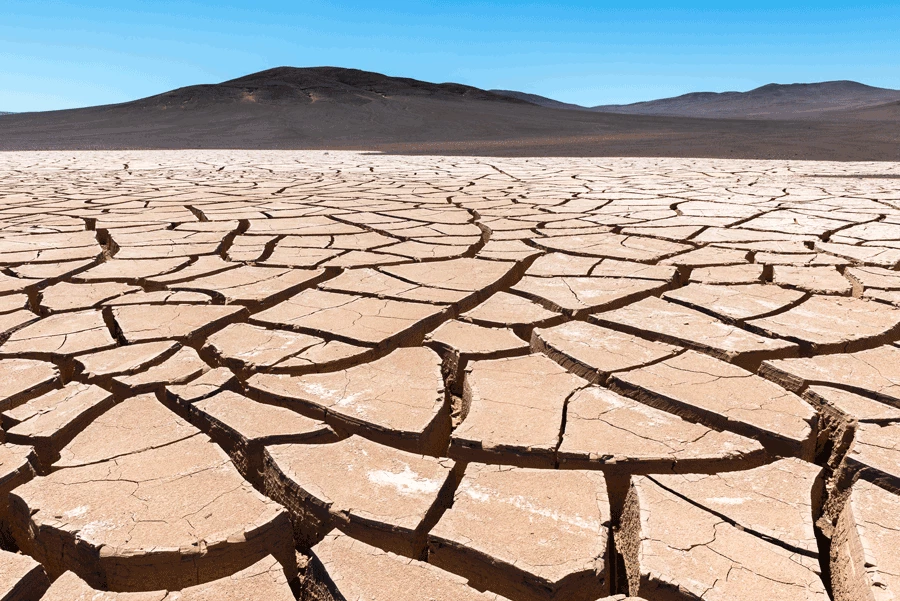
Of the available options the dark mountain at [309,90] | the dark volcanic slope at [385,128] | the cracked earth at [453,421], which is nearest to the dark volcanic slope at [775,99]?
the dark mountain at [309,90]

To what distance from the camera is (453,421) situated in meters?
1.42

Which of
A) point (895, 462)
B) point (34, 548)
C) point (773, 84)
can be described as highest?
point (773, 84)

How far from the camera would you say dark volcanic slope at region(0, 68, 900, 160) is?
35.9 ft

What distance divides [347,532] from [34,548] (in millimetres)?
505

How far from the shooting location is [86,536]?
3.21 feet

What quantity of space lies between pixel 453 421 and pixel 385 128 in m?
18.0

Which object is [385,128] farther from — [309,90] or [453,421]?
[453,421]

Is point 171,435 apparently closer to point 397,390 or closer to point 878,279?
point 397,390

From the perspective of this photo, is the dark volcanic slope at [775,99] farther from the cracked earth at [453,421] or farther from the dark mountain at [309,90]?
the cracked earth at [453,421]

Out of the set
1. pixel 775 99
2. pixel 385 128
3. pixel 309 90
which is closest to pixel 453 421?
pixel 385 128

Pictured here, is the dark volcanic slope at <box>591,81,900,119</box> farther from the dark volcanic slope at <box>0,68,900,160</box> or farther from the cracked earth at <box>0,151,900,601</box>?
the cracked earth at <box>0,151,900,601</box>

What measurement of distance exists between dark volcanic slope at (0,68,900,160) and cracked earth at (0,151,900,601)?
765cm

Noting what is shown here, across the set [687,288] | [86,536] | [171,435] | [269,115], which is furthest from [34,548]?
[269,115]

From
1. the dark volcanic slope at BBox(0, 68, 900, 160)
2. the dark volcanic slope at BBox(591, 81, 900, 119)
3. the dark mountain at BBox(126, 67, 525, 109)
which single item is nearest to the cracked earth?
the dark volcanic slope at BBox(0, 68, 900, 160)
